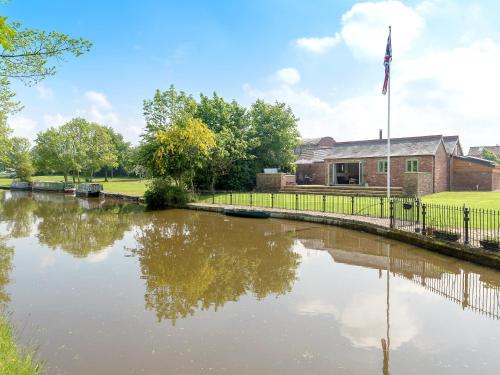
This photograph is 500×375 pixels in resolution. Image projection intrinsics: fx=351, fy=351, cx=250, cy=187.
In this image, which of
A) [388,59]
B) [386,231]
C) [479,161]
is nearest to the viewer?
[386,231]

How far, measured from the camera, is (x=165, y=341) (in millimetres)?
5805

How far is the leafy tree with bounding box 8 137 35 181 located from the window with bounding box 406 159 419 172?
5814cm

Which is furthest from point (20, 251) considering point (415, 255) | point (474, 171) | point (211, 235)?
point (474, 171)

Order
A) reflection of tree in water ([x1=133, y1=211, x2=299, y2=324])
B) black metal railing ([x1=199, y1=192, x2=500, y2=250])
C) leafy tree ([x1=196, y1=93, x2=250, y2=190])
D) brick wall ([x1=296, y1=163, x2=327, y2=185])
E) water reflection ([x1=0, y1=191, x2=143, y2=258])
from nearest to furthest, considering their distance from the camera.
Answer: reflection of tree in water ([x1=133, y1=211, x2=299, y2=324]) → black metal railing ([x1=199, y1=192, x2=500, y2=250]) → water reflection ([x1=0, y1=191, x2=143, y2=258]) → leafy tree ([x1=196, y1=93, x2=250, y2=190]) → brick wall ([x1=296, y1=163, x2=327, y2=185])

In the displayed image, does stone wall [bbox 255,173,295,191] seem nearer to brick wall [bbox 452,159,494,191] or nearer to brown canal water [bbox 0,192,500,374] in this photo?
brick wall [bbox 452,159,494,191]

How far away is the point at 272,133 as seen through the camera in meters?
36.8

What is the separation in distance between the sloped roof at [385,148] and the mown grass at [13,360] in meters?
30.4

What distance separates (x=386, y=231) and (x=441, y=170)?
19600mm

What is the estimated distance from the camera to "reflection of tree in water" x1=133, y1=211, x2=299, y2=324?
7.91 metres

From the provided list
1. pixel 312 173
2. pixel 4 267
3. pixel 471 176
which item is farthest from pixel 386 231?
pixel 312 173

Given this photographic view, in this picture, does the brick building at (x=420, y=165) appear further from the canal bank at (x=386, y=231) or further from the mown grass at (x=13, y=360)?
the mown grass at (x=13, y=360)

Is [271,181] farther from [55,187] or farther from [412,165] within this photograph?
[55,187]

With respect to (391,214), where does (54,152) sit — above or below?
above

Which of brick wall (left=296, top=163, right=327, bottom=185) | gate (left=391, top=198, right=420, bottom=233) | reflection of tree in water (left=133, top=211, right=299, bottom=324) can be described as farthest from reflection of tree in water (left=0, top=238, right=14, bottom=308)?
brick wall (left=296, top=163, right=327, bottom=185)
